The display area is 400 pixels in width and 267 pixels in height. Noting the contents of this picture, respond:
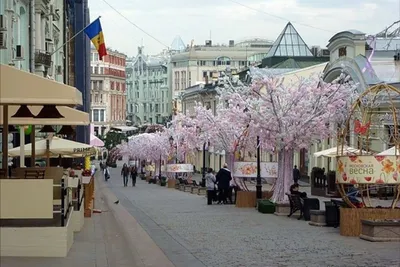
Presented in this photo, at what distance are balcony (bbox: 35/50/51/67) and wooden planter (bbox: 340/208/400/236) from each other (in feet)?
71.0

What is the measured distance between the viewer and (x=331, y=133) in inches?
1395

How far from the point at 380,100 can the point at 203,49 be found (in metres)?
125

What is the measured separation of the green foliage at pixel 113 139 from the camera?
17662 centimetres

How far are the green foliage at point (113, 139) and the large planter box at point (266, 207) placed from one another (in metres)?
144

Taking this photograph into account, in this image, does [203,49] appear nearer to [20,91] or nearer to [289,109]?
[289,109]

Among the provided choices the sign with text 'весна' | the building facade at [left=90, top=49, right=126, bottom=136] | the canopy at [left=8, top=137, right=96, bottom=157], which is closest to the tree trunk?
the canopy at [left=8, top=137, right=96, bottom=157]

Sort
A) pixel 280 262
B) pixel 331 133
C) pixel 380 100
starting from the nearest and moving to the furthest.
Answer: pixel 280 262
pixel 331 133
pixel 380 100

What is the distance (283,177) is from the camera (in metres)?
33.2

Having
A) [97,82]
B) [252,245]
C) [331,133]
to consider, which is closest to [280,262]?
[252,245]

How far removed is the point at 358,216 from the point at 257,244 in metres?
2.78

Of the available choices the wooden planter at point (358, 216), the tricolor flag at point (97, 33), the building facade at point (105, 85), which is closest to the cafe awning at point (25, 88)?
the wooden planter at point (358, 216)

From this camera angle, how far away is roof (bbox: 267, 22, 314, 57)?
9056 cm

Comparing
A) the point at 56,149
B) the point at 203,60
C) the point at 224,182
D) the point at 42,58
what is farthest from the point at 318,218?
the point at 203,60

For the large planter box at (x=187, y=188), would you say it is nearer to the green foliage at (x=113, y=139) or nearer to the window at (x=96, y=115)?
the green foliage at (x=113, y=139)
